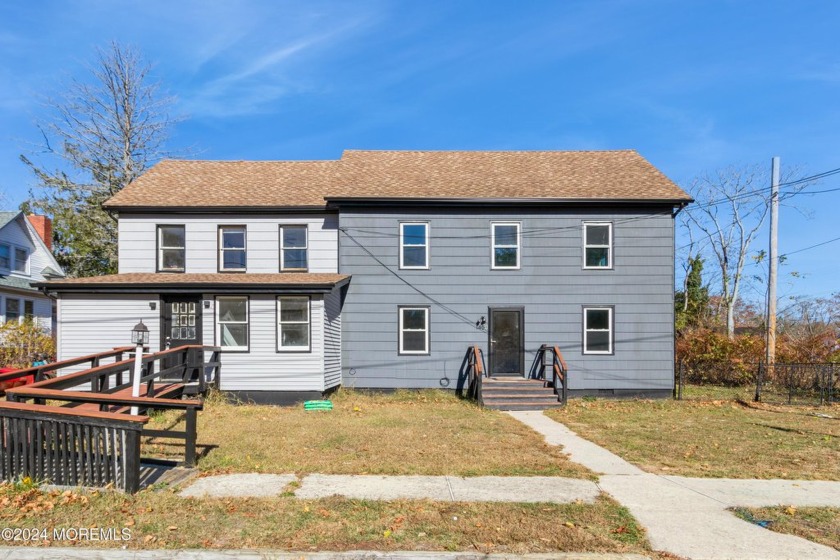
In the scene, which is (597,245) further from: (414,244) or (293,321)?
(293,321)

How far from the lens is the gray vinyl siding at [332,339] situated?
49.7 feet

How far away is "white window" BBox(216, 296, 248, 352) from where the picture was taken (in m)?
15.2

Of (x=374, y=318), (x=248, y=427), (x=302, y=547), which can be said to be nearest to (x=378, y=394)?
(x=374, y=318)

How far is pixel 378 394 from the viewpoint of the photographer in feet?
53.5

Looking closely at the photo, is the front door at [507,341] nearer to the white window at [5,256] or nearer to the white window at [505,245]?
the white window at [505,245]

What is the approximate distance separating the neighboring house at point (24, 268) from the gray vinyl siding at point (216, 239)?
39.9ft

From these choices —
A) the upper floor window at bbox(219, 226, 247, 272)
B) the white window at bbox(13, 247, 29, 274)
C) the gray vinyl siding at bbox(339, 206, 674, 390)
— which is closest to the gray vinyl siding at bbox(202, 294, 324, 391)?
the gray vinyl siding at bbox(339, 206, 674, 390)

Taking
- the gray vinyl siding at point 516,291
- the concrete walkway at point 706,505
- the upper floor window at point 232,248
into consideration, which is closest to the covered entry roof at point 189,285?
the upper floor window at point 232,248

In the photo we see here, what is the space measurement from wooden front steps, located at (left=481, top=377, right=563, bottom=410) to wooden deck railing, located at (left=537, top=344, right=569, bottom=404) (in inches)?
10.9

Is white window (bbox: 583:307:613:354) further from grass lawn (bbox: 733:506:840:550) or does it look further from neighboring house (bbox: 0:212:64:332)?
neighboring house (bbox: 0:212:64:332)

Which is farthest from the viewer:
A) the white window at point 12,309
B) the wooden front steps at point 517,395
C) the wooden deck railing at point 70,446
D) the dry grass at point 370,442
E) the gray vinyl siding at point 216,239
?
the white window at point 12,309

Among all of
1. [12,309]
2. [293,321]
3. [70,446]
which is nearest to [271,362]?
[293,321]

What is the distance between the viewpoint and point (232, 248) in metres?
17.0

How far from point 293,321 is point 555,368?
6921 mm
